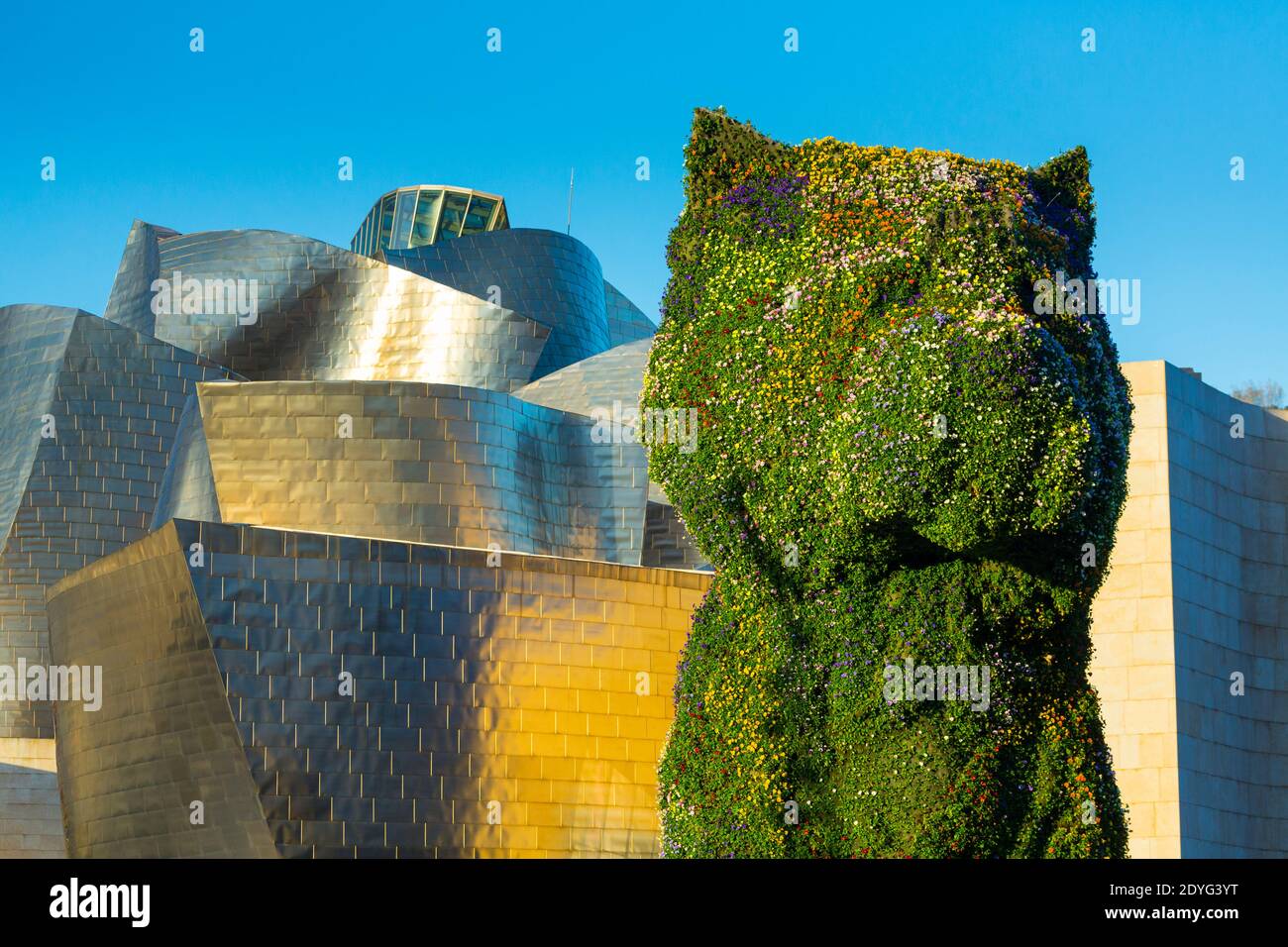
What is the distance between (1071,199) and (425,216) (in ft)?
94.8

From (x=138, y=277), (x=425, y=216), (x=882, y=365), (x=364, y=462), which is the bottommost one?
(x=364, y=462)

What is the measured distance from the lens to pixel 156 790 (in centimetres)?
1972

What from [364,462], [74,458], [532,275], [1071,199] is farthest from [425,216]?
[1071,199]

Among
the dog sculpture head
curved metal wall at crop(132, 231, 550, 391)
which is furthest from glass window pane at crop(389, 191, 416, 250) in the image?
the dog sculpture head

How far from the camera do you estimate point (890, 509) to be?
14820 millimetres

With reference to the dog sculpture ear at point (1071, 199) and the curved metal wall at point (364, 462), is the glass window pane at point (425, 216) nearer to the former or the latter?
the curved metal wall at point (364, 462)

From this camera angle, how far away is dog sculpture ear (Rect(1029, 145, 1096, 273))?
1691 cm

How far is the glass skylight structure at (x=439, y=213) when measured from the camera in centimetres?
4378

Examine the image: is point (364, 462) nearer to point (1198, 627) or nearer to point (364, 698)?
point (364, 698)

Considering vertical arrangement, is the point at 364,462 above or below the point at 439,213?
below

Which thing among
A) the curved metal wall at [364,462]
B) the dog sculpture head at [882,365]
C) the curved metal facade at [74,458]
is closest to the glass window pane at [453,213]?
the curved metal facade at [74,458]

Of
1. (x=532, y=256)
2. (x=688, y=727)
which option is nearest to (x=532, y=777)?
(x=688, y=727)
